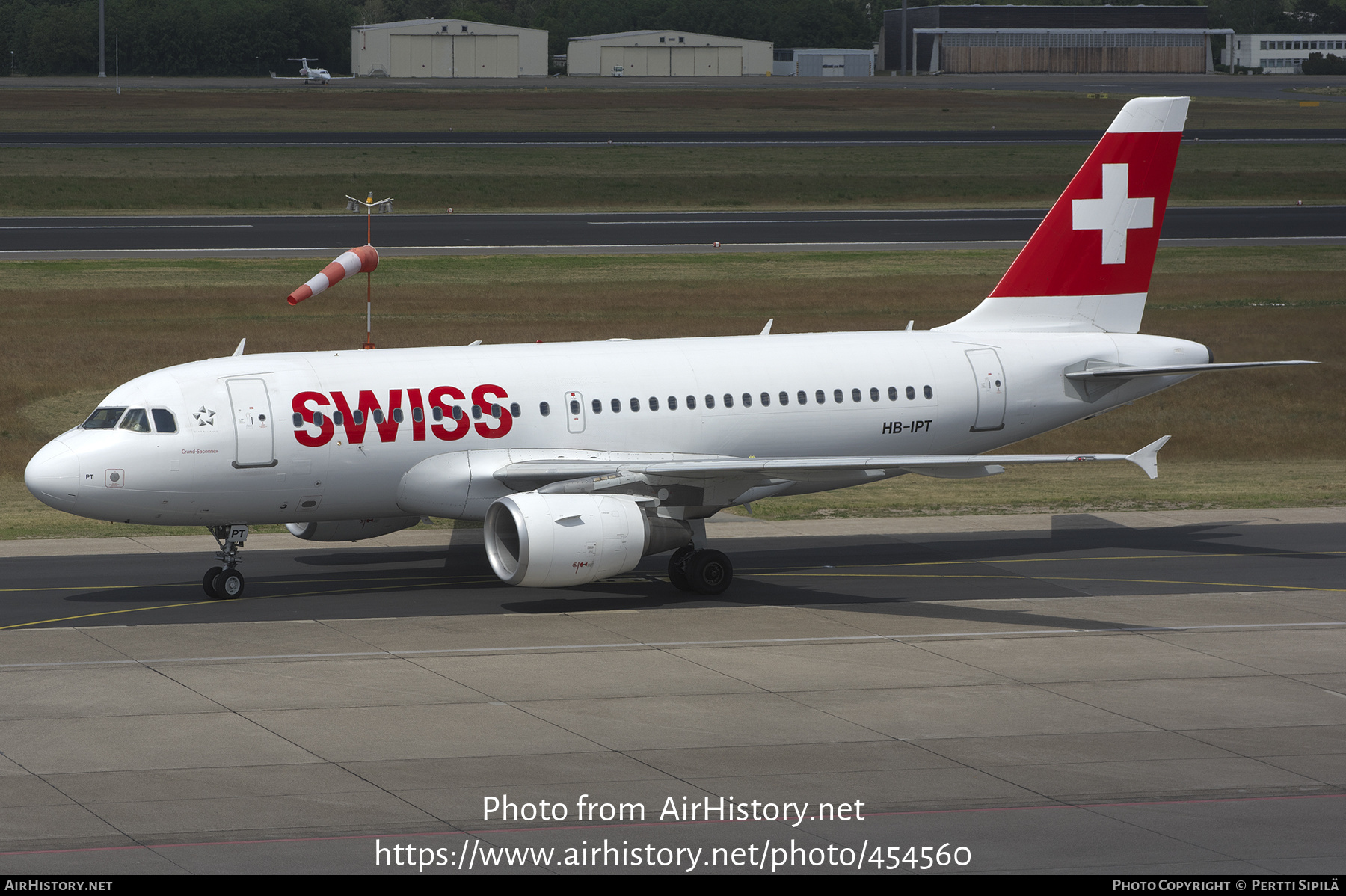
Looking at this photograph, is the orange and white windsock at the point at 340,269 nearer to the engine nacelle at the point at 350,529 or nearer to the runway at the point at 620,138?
the engine nacelle at the point at 350,529

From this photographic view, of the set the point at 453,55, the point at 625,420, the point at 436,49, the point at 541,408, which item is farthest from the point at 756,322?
the point at 436,49

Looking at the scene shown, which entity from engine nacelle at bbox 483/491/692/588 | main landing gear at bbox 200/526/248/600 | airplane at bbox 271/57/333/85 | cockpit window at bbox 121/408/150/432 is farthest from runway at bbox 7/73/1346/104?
A: engine nacelle at bbox 483/491/692/588

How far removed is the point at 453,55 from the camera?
191m

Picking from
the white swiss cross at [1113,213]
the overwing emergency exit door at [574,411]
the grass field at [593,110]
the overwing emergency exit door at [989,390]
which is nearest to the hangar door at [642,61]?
the grass field at [593,110]

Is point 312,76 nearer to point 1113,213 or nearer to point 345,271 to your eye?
point 345,271

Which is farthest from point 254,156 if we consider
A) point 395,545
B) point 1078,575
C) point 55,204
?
point 1078,575

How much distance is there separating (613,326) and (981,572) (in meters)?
30.6

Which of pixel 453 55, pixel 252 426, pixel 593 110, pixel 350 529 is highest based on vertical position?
pixel 453 55

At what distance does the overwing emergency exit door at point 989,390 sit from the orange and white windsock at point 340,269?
1449 cm

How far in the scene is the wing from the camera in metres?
29.1

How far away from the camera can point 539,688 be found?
2439 cm

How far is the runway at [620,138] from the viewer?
117 meters

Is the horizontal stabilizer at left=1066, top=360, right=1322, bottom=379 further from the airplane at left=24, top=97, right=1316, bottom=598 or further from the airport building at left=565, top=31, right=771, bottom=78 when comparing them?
the airport building at left=565, top=31, right=771, bottom=78

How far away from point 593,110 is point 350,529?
A: 119m
